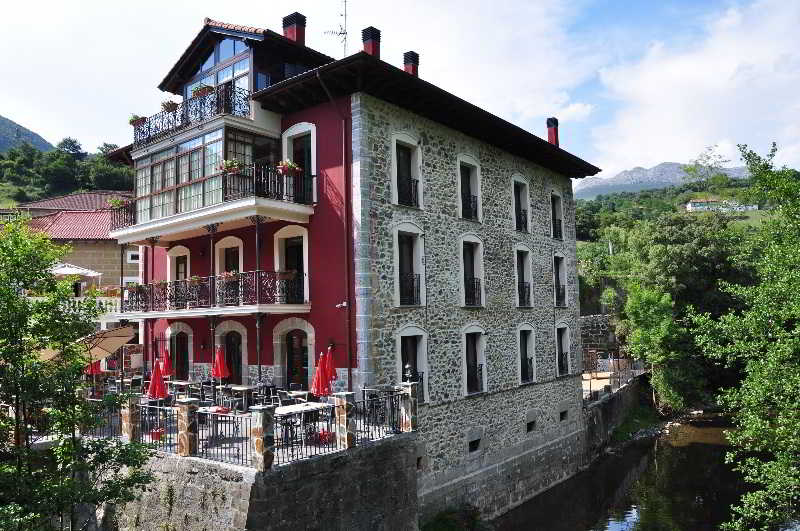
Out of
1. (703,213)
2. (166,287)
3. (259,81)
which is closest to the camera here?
(259,81)

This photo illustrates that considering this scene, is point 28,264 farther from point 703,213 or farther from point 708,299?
point 703,213

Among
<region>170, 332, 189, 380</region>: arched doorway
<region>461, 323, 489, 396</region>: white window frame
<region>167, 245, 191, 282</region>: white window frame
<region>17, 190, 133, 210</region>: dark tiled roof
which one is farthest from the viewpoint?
<region>17, 190, 133, 210</region>: dark tiled roof

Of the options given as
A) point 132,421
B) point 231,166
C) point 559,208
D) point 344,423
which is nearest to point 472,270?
point 559,208

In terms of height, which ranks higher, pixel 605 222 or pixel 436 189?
pixel 605 222

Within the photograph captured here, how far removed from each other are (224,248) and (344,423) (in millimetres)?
8846

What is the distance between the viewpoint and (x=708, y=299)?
33.2 meters

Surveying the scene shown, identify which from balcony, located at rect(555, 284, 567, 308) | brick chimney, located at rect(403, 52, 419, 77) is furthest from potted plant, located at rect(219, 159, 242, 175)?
balcony, located at rect(555, 284, 567, 308)

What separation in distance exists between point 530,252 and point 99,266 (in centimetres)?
2187

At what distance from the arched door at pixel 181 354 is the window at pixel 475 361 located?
9.25 metres

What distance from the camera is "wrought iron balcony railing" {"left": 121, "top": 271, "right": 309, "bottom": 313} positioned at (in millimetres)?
14914

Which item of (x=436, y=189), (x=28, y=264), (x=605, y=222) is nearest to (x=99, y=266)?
(x=436, y=189)

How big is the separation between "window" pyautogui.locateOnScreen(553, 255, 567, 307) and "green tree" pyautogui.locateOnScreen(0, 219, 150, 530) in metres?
17.3

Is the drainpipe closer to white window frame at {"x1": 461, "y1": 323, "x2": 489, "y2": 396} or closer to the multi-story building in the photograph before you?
the multi-story building

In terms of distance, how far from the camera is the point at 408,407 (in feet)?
43.5
